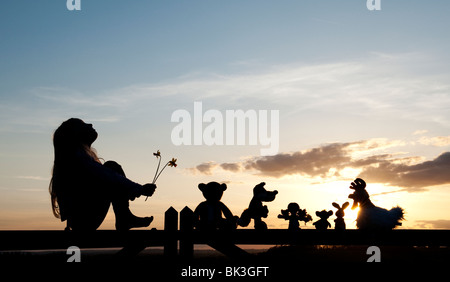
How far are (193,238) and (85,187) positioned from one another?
6.14 feet

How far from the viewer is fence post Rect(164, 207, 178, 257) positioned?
6.86m

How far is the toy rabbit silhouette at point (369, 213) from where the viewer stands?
35.4ft

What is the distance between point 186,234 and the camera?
6922mm

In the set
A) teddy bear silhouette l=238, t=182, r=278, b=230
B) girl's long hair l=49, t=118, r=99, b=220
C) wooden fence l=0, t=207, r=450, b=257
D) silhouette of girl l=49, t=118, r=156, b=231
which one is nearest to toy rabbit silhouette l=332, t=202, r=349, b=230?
teddy bear silhouette l=238, t=182, r=278, b=230

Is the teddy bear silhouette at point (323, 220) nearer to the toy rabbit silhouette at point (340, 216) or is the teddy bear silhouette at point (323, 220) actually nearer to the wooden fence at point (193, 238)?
the toy rabbit silhouette at point (340, 216)

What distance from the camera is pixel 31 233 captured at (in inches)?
256

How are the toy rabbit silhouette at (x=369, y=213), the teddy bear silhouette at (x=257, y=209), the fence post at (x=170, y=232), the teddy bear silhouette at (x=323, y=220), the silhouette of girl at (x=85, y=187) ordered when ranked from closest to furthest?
1. the fence post at (x=170, y=232)
2. the silhouette of girl at (x=85, y=187)
3. the teddy bear silhouette at (x=257, y=209)
4. the toy rabbit silhouette at (x=369, y=213)
5. the teddy bear silhouette at (x=323, y=220)

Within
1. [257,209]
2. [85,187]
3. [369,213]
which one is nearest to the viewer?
[85,187]

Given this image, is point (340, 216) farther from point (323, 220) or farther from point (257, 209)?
point (257, 209)

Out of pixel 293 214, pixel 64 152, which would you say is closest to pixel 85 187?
pixel 64 152

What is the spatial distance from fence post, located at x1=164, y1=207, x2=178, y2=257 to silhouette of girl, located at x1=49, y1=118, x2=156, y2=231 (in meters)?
0.44

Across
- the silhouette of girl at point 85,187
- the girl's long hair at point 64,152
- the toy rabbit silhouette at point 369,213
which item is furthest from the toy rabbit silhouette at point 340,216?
the girl's long hair at point 64,152

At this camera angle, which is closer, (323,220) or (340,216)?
(340,216)
